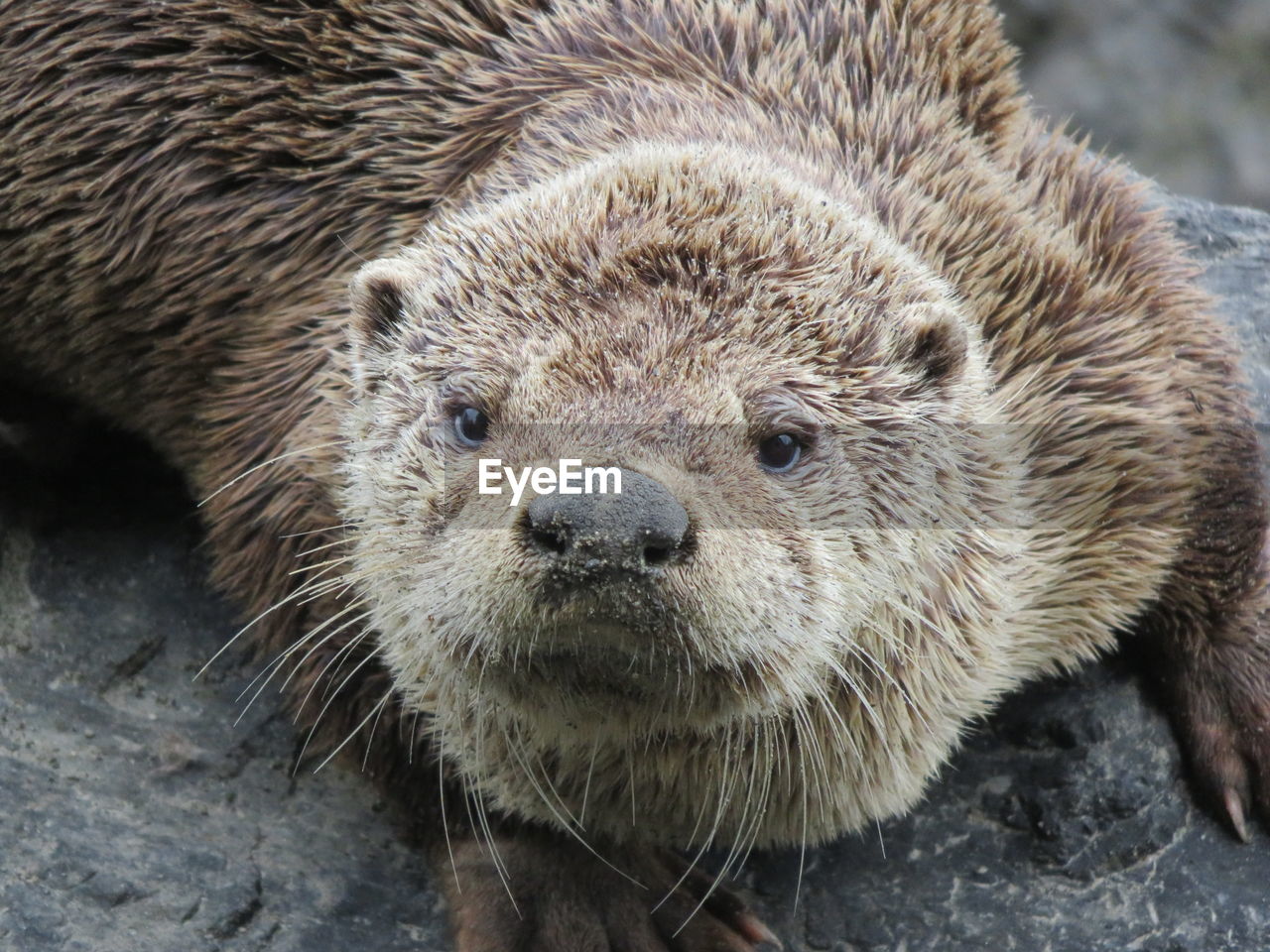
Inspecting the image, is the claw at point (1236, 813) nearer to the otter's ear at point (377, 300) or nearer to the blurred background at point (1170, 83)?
the otter's ear at point (377, 300)

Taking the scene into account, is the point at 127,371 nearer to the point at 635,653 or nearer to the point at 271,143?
the point at 271,143

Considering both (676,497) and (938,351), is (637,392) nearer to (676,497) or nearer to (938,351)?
(676,497)

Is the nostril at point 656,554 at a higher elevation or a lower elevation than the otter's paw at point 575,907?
higher

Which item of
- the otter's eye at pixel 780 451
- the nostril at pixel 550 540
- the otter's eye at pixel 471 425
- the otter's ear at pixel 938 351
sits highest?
the otter's ear at pixel 938 351

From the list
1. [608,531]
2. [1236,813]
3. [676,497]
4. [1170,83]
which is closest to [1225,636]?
[1236,813]

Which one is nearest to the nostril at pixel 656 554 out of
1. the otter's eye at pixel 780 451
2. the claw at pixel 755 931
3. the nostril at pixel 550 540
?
the nostril at pixel 550 540

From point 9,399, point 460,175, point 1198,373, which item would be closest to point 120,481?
point 9,399

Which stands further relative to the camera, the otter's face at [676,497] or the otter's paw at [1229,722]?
the otter's paw at [1229,722]
